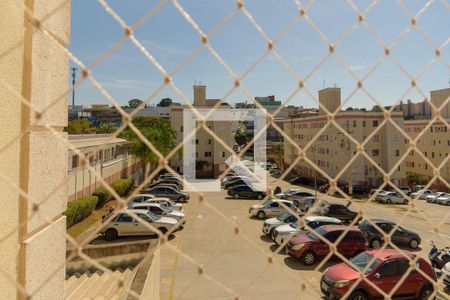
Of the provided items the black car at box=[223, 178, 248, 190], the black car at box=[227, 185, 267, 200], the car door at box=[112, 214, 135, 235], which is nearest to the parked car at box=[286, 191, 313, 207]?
the black car at box=[227, 185, 267, 200]

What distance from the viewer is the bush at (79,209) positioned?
280 inches

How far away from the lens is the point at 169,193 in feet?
37.1

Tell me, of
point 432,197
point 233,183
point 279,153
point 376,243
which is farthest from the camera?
point 279,153

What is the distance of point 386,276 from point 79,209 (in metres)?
6.23

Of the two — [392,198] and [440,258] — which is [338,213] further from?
[392,198]

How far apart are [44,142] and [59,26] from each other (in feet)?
1.04

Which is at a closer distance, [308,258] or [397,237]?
[308,258]

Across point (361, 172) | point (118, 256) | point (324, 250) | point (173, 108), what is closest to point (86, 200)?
point (118, 256)

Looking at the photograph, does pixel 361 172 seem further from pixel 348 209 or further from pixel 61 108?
pixel 61 108

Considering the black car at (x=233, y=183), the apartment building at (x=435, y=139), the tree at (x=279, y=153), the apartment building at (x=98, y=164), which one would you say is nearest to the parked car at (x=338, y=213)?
the black car at (x=233, y=183)

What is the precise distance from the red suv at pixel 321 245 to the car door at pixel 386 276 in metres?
1.37

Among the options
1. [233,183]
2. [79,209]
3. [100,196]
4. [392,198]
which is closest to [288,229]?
[79,209]

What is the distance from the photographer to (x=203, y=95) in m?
17.9

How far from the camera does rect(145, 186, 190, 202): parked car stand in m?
11.2
